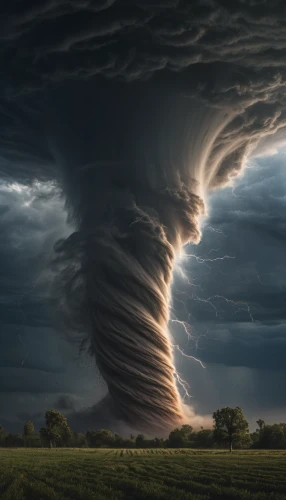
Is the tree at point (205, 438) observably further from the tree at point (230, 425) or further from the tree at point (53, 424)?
the tree at point (53, 424)

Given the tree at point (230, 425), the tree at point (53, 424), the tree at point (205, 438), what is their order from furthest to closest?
the tree at point (53, 424), the tree at point (205, 438), the tree at point (230, 425)

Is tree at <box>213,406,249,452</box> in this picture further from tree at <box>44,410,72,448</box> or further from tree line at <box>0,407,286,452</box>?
tree at <box>44,410,72,448</box>

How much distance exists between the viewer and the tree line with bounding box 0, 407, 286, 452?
61.4 m

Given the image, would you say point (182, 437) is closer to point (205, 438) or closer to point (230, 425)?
point (205, 438)

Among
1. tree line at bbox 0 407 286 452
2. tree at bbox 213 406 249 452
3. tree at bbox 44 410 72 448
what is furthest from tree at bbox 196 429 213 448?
tree at bbox 44 410 72 448

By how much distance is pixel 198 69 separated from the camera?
4256cm

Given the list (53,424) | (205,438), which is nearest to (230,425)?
(205,438)

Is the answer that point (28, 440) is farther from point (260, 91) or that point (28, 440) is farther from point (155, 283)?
point (260, 91)

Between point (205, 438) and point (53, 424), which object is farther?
point (53, 424)

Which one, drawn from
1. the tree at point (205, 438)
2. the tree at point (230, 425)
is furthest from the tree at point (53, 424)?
the tree at point (230, 425)

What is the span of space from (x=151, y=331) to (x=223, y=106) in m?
24.2

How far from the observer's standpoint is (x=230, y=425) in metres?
61.5

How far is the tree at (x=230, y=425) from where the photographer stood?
2392 inches

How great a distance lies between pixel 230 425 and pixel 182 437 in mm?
21766
